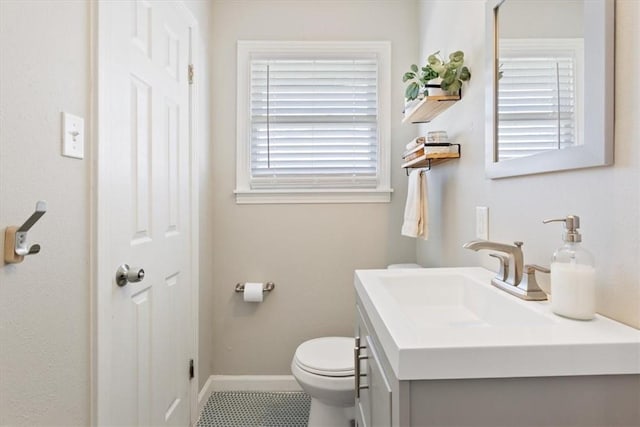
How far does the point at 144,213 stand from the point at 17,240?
585 millimetres

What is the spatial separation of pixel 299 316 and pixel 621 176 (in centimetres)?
175

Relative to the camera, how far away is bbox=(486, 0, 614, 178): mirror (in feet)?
2.38

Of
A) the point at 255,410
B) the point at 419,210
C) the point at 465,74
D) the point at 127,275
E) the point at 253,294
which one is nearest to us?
the point at 127,275

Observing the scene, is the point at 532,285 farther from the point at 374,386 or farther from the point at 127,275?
the point at 127,275

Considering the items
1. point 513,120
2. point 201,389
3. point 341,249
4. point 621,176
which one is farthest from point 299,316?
point 621,176

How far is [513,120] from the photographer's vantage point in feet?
3.48

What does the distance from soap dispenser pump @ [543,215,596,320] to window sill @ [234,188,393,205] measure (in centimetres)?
134

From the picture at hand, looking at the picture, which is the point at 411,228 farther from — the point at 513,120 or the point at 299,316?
the point at 299,316

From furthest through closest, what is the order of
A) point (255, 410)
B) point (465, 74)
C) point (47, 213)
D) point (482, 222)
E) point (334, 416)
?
point (255, 410), point (334, 416), point (465, 74), point (482, 222), point (47, 213)

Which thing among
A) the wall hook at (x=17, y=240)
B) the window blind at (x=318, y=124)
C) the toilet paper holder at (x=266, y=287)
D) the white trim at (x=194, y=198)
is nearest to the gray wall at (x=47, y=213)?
the wall hook at (x=17, y=240)

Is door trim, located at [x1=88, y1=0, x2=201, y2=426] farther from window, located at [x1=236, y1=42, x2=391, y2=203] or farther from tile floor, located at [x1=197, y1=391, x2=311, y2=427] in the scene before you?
window, located at [x1=236, y1=42, x2=391, y2=203]

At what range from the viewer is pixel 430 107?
62.5 inches

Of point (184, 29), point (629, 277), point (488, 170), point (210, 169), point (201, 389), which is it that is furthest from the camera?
point (210, 169)

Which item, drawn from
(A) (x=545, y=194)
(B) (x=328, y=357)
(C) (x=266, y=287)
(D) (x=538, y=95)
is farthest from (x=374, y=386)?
(C) (x=266, y=287)
